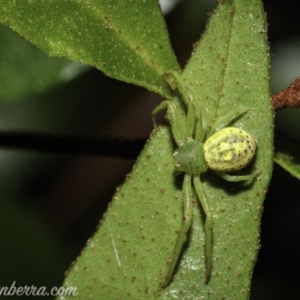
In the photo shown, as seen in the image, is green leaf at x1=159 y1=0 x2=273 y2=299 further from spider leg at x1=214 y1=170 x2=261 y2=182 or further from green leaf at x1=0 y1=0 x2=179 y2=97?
green leaf at x1=0 y1=0 x2=179 y2=97

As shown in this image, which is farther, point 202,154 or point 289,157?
point 202,154

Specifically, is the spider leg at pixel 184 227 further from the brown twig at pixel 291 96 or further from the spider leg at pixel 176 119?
the brown twig at pixel 291 96

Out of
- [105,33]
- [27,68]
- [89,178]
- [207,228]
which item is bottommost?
[207,228]

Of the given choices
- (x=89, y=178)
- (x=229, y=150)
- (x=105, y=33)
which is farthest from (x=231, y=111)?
(x=89, y=178)

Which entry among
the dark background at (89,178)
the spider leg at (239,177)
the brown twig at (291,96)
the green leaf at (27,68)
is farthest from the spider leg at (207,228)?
the dark background at (89,178)

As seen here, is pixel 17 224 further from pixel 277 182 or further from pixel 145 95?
pixel 277 182

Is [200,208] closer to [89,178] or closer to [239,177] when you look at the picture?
[239,177]

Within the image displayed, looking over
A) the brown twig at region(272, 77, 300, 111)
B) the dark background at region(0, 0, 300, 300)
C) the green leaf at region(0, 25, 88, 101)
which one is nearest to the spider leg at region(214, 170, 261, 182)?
the brown twig at region(272, 77, 300, 111)
